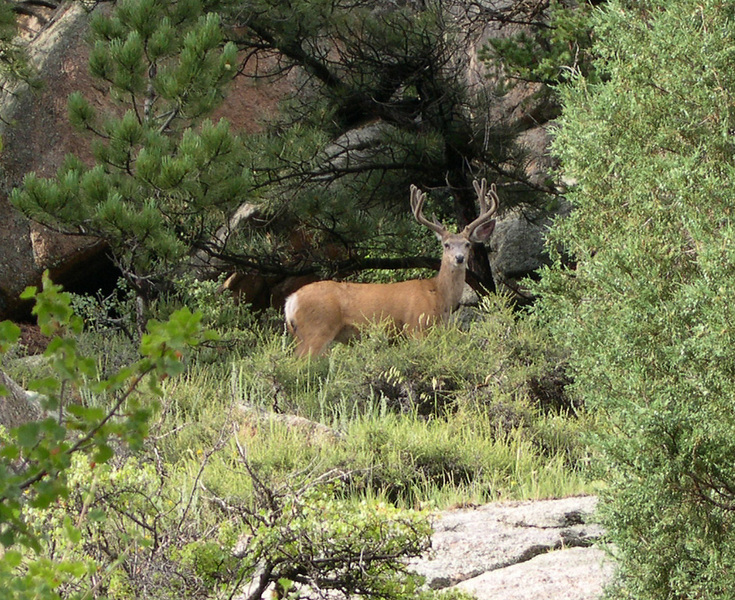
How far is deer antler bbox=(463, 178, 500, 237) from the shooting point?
10969 mm

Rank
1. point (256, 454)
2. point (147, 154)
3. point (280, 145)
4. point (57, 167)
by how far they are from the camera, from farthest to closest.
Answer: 1. point (57, 167)
2. point (280, 145)
3. point (147, 154)
4. point (256, 454)

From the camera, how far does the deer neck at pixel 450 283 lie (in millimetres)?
11344

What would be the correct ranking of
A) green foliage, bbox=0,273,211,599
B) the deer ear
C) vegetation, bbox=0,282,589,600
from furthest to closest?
the deer ear < vegetation, bbox=0,282,589,600 < green foliage, bbox=0,273,211,599

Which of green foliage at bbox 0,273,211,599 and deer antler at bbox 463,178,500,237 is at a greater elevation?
green foliage at bbox 0,273,211,599

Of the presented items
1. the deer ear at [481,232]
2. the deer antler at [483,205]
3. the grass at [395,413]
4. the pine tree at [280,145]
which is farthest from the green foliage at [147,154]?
the deer ear at [481,232]

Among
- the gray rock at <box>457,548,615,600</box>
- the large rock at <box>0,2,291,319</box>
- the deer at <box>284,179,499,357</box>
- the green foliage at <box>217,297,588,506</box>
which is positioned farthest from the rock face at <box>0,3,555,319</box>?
the gray rock at <box>457,548,615,600</box>

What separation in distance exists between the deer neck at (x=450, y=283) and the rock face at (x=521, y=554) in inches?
214

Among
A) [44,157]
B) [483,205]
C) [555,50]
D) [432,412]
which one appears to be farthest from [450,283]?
[44,157]

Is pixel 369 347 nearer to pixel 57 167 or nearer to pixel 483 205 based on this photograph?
pixel 483 205

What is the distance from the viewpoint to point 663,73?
4.48 m

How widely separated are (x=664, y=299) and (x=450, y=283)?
7.18 meters

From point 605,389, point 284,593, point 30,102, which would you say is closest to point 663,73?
point 605,389

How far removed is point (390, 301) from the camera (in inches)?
442

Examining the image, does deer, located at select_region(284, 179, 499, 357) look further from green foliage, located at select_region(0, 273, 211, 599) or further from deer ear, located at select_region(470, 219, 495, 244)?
green foliage, located at select_region(0, 273, 211, 599)
